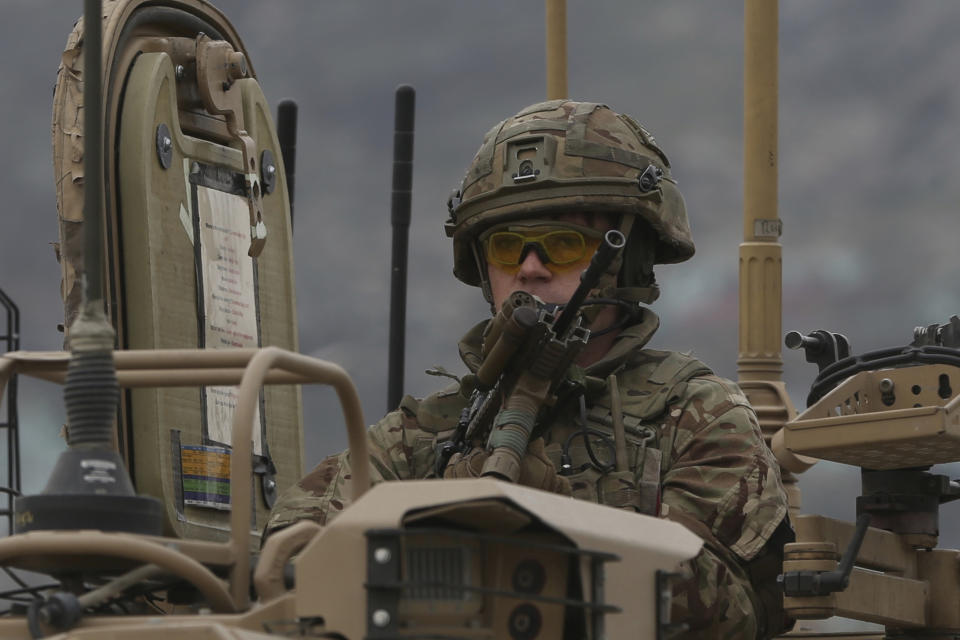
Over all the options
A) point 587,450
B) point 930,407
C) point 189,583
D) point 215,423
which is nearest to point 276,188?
point 215,423

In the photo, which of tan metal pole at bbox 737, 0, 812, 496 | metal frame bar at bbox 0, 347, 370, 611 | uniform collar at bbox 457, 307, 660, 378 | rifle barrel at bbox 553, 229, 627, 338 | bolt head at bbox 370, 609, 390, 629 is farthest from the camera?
tan metal pole at bbox 737, 0, 812, 496

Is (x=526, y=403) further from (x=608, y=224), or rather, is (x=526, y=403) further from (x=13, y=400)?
(x=13, y=400)

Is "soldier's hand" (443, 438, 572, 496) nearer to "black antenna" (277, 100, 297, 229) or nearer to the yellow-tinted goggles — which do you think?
the yellow-tinted goggles

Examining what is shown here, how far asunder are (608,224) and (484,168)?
466 mm

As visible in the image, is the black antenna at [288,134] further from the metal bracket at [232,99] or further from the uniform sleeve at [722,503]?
the uniform sleeve at [722,503]

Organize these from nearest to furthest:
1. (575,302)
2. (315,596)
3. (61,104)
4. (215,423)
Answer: (315,596)
(575,302)
(61,104)
(215,423)

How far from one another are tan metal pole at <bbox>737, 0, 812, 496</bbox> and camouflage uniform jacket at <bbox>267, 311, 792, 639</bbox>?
6717 mm

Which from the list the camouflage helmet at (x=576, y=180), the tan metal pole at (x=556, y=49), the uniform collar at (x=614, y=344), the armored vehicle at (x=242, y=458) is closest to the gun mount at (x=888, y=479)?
the armored vehicle at (x=242, y=458)

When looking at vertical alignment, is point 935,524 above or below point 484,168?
below

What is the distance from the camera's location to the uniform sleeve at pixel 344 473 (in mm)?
6250

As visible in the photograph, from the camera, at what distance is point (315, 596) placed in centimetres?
369

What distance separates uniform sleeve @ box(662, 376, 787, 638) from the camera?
562cm

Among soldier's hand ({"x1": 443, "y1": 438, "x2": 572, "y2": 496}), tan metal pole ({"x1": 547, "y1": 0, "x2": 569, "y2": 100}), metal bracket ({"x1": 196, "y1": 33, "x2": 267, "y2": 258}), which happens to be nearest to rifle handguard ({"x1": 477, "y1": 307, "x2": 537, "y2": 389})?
soldier's hand ({"x1": 443, "y1": 438, "x2": 572, "y2": 496})

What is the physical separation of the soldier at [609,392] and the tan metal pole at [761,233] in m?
6.51
